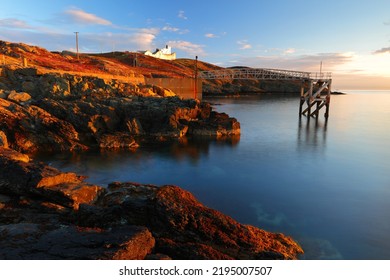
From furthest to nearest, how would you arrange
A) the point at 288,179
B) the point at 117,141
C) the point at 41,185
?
the point at 117,141 → the point at 288,179 → the point at 41,185

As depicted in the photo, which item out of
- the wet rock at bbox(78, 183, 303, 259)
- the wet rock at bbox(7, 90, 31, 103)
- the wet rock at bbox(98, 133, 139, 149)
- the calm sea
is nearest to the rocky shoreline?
the wet rock at bbox(78, 183, 303, 259)

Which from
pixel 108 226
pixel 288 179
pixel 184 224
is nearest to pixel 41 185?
pixel 108 226

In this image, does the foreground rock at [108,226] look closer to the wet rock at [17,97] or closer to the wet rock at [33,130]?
the wet rock at [33,130]

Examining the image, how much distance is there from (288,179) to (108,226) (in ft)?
42.4

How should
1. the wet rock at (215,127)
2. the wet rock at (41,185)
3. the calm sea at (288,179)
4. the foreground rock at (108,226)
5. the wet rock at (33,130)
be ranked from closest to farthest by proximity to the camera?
the foreground rock at (108,226)
the wet rock at (41,185)
the calm sea at (288,179)
the wet rock at (33,130)
the wet rock at (215,127)

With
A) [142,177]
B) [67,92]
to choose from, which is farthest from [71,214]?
[67,92]

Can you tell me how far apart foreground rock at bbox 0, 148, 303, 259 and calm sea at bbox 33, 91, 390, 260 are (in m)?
2.78

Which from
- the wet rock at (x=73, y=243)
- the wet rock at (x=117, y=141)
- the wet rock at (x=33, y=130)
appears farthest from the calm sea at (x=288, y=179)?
the wet rock at (x=73, y=243)

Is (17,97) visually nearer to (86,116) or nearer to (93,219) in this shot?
(86,116)

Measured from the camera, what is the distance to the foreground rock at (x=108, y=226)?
5.93 m

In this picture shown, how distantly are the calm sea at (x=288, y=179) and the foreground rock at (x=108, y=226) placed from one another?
9.12ft

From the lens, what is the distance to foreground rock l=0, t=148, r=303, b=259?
593 centimetres

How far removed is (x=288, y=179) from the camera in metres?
17.6

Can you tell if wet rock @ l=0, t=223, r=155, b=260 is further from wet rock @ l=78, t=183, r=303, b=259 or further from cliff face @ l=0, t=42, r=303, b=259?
wet rock @ l=78, t=183, r=303, b=259
